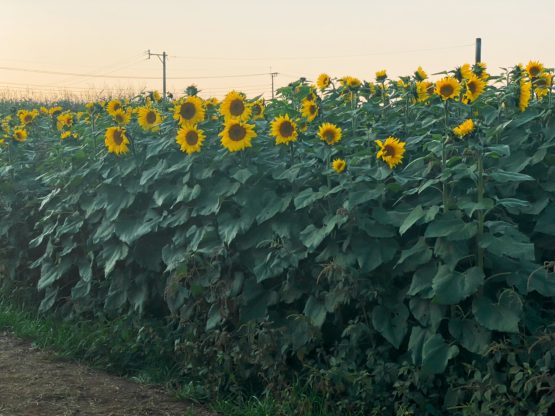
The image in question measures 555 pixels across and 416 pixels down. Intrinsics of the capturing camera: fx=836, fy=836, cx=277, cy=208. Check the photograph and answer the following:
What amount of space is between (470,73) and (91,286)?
2.81m

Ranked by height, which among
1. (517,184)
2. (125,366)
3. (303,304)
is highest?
(517,184)

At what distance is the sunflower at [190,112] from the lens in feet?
16.6

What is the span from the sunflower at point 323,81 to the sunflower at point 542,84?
1.56 meters

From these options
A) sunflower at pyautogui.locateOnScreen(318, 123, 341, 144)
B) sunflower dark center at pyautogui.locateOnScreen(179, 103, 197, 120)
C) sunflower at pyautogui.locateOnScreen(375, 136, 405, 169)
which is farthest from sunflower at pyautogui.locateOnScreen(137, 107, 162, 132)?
sunflower at pyautogui.locateOnScreen(375, 136, 405, 169)

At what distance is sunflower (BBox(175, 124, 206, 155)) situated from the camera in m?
4.91

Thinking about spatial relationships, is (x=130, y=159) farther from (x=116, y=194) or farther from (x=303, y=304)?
(x=303, y=304)

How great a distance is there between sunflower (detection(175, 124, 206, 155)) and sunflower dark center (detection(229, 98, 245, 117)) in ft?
0.78

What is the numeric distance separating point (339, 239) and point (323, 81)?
6.74ft

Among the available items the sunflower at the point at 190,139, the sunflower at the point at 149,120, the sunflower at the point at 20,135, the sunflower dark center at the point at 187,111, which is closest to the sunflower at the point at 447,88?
the sunflower at the point at 190,139

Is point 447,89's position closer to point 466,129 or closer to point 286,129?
point 466,129

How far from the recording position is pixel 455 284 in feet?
11.9

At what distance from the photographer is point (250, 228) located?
4.56 m

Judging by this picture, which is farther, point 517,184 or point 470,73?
point 470,73

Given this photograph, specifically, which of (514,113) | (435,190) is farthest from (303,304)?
(514,113)
